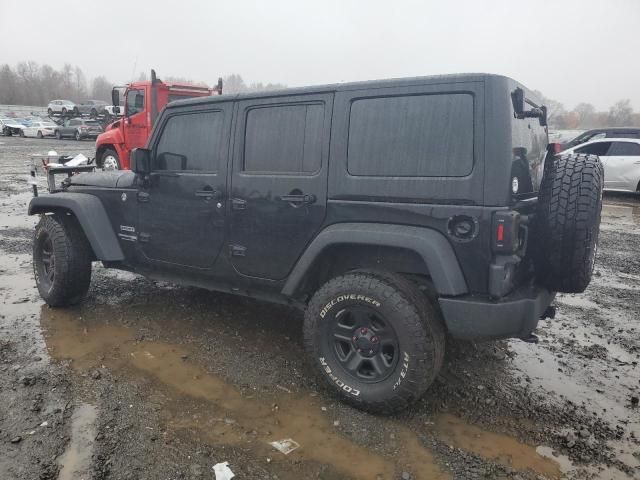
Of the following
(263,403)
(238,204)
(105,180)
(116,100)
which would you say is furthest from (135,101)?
(263,403)

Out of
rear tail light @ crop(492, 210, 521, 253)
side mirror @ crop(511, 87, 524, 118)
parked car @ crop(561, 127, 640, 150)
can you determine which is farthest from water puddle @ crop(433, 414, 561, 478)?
parked car @ crop(561, 127, 640, 150)

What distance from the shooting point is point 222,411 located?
2969 millimetres

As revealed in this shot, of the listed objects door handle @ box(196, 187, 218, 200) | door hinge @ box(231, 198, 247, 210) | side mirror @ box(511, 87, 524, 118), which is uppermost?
side mirror @ box(511, 87, 524, 118)

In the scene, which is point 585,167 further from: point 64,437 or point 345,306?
point 64,437

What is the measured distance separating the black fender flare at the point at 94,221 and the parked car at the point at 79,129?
95.7 ft

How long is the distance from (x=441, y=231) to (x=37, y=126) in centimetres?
3628

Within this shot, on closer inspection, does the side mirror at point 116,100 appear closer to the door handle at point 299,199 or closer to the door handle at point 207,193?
the door handle at point 207,193

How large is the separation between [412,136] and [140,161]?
2.24 m

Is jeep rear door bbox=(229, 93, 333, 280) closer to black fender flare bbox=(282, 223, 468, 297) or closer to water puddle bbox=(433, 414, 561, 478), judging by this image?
black fender flare bbox=(282, 223, 468, 297)

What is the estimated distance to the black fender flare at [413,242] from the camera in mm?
2662

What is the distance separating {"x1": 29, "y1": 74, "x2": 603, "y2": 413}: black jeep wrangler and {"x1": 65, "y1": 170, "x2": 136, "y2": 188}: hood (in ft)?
1.31

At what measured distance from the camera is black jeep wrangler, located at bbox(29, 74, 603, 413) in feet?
8.71

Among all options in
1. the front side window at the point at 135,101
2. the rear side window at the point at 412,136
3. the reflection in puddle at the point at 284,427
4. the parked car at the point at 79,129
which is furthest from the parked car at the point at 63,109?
the rear side window at the point at 412,136

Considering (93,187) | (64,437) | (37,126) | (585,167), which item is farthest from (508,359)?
(37,126)
